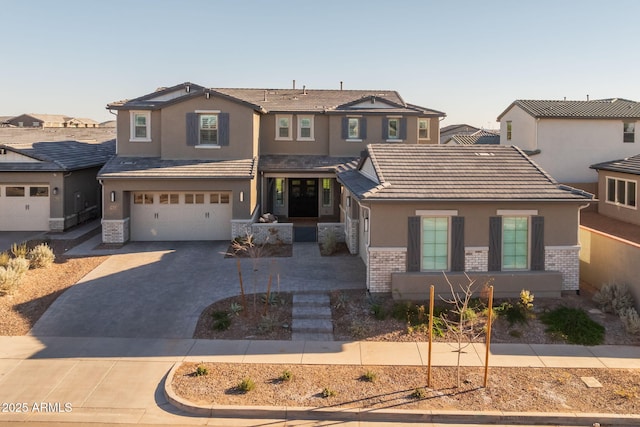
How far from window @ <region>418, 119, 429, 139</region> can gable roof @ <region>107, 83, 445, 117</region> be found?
0.74 m

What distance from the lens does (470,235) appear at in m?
14.5

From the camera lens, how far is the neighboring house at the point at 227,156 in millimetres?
21703

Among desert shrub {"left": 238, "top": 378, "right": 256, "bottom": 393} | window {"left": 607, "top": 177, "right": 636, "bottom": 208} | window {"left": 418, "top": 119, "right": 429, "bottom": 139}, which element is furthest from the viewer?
window {"left": 418, "top": 119, "right": 429, "bottom": 139}

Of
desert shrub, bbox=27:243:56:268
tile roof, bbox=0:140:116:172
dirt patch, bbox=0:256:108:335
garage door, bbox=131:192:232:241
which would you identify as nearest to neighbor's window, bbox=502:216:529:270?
garage door, bbox=131:192:232:241

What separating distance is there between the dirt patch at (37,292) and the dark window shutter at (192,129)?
683 centimetres

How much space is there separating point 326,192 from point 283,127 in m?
4.15

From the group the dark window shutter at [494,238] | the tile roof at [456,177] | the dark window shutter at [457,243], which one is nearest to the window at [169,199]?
the tile roof at [456,177]

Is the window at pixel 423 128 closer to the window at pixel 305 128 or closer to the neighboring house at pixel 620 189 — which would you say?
the window at pixel 305 128

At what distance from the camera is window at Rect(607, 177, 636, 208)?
23.8 metres

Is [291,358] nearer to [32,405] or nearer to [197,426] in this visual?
[197,426]

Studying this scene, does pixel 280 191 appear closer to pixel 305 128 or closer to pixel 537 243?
pixel 305 128

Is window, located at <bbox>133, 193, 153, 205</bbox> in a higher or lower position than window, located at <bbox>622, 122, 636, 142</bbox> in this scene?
lower

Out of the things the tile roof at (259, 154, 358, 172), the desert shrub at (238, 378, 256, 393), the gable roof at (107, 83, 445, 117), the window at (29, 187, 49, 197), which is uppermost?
the gable roof at (107, 83, 445, 117)

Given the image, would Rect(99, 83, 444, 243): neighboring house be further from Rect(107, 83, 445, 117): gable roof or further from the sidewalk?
the sidewalk
